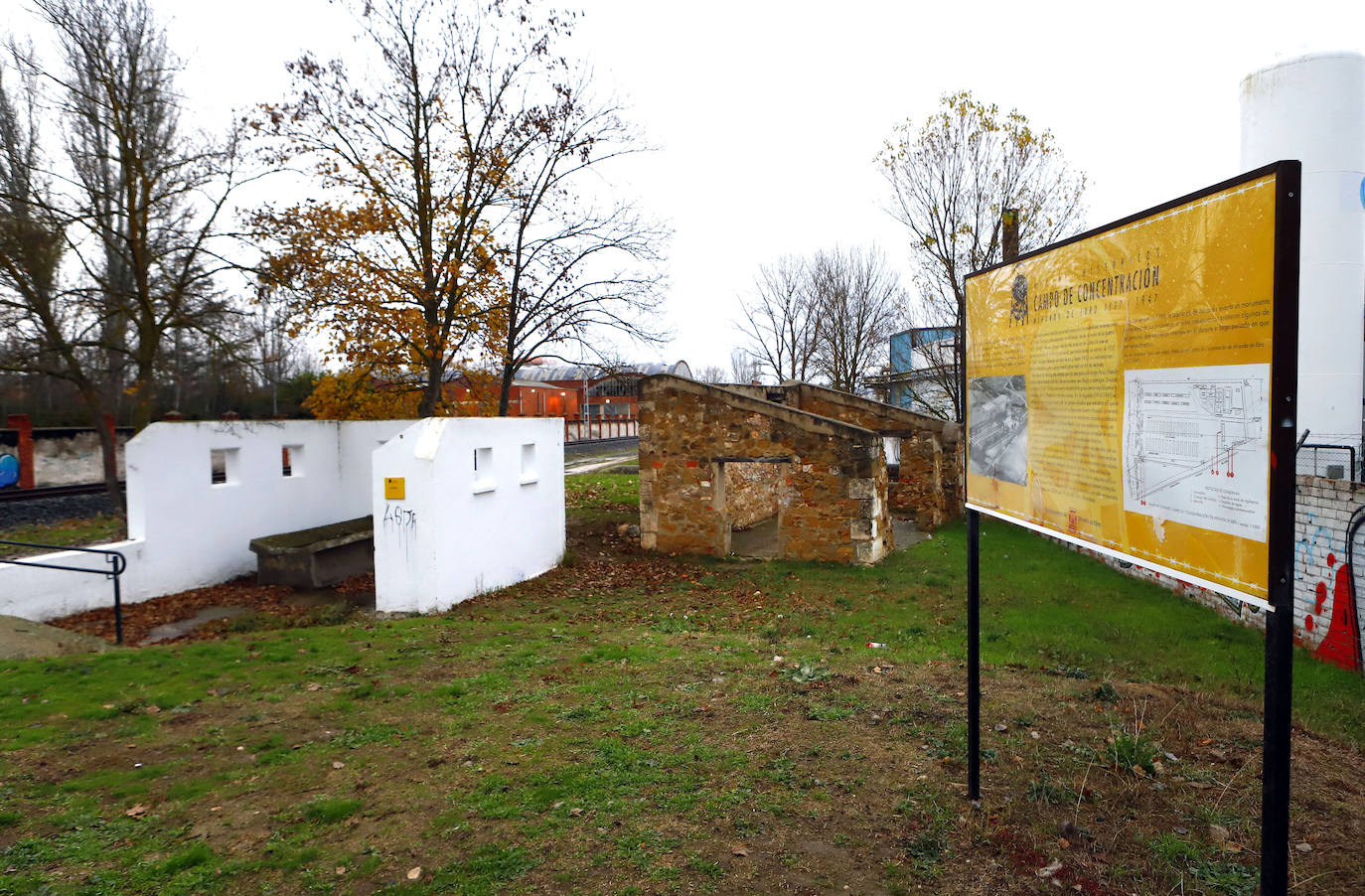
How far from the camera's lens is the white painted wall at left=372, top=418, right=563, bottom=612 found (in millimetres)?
9828

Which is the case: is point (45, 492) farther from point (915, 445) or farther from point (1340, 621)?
point (1340, 621)

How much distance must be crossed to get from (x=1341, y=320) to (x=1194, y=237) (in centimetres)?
1734

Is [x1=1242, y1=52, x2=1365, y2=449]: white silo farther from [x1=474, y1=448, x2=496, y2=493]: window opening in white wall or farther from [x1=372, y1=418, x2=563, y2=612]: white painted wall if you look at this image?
[x1=474, y1=448, x2=496, y2=493]: window opening in white wall

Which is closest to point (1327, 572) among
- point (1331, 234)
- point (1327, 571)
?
point (1327, 571)

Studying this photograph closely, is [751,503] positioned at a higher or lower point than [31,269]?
lower

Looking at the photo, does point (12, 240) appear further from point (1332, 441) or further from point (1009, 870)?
point (1332, 441)

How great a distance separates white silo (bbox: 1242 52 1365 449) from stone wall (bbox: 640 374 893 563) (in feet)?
31.1

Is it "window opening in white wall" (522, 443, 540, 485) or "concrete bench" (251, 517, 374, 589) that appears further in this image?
"window opening in white wall" (522, 443, 540, 485)

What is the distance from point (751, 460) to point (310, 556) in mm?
7681

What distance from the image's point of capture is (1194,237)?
2623 mm

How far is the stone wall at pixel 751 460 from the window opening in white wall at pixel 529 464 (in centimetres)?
271

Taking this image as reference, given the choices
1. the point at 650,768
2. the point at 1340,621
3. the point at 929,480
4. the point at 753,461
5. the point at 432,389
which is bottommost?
the point at 1340,621

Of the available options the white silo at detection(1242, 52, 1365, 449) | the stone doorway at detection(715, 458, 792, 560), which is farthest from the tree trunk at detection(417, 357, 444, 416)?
the white silo at detection(1242, 52, 1365, 449)

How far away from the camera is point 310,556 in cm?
1150
